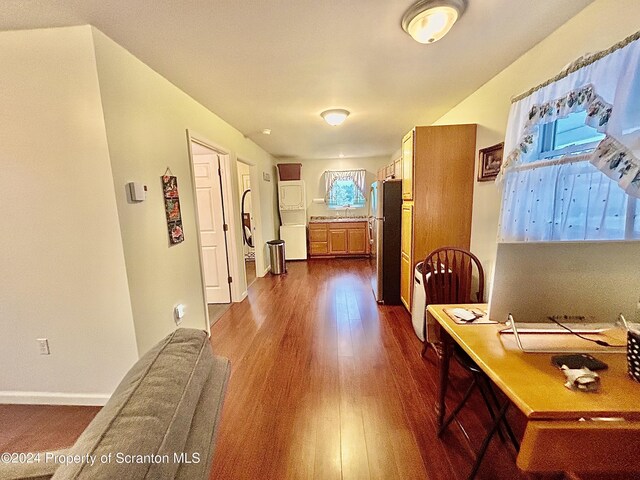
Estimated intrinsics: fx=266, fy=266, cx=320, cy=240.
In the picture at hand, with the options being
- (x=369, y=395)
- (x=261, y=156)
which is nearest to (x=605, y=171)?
(x=369, y=395)

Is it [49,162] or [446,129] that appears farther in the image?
[446,129]

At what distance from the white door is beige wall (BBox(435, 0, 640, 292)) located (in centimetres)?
289

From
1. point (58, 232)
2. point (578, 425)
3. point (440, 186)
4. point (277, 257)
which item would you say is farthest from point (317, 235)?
point (578, 425)

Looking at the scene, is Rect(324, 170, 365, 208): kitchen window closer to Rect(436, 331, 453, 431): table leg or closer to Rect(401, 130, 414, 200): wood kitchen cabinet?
Rect(401, 130, 414, 200): wood kitchen cabinet

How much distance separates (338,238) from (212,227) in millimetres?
3122

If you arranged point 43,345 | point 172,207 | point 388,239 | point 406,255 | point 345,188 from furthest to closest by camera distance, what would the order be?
point 345,188
point 388,239
point 406,255
point 172,207
point 43,345

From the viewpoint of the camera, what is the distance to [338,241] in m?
6.02

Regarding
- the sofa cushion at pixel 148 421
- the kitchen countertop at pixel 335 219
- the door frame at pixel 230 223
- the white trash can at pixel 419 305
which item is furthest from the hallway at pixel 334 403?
the kitchen countertop at pixel 335 219

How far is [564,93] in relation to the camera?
145 cm

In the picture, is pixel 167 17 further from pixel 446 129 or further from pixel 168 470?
pixel 446 129

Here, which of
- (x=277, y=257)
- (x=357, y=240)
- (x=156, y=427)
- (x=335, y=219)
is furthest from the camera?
(x=335, y=219)

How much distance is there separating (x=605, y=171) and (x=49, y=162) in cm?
297

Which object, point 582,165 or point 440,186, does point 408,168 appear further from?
point 582,165

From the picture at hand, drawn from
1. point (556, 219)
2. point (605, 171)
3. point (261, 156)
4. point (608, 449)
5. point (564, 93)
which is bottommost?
point (608, 449)
